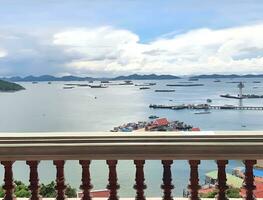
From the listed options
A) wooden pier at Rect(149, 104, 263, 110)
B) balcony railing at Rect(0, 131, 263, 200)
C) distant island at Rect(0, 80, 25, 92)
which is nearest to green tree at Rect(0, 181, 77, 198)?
balcony railing at Rect(0, 131, 263, 200)

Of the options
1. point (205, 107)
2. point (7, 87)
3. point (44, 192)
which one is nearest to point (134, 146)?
point (44, 192)

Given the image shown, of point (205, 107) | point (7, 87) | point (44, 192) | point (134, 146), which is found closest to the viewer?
point (134, 146)

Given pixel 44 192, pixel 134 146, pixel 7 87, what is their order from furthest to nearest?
pixel 7 87 < pixel 44 192 < pixel 134 146

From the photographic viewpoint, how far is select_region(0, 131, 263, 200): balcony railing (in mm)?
2307

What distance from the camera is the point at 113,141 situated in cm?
235

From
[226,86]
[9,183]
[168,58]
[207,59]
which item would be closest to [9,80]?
[168,58]

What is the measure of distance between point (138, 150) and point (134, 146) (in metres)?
0.03

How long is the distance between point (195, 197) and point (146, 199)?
264mm

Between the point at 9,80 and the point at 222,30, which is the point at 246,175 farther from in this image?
the point at 222,30

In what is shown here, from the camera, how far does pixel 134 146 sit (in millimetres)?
2334

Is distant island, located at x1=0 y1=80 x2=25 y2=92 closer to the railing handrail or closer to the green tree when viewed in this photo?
the green tree

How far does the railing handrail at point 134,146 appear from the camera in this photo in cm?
230

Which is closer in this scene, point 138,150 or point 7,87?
point 138,150

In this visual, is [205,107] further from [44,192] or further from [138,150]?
[138,150]
